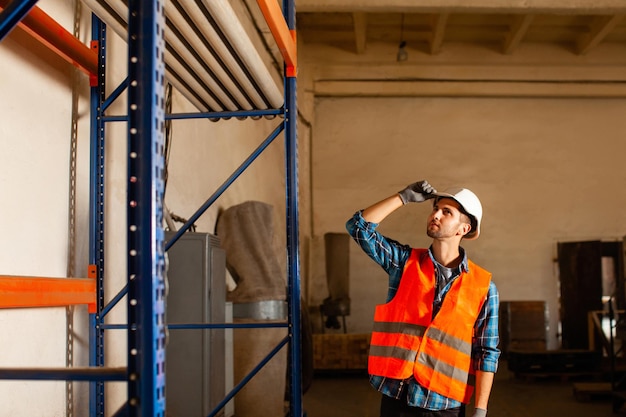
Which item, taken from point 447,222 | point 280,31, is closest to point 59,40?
point 280,31

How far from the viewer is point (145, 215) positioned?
1.66 metres

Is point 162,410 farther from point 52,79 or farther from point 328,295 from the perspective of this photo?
point 328,295

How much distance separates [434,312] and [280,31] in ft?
5.68

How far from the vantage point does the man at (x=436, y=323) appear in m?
3.07

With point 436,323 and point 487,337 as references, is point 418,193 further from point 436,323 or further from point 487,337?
point 487,337

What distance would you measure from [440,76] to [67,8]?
10.2 meters

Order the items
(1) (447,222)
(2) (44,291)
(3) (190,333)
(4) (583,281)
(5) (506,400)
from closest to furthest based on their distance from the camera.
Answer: (2) (44,291) → (1) (447,222) → (3) (190,333) → (5) (506,400) → (4) (583,281)

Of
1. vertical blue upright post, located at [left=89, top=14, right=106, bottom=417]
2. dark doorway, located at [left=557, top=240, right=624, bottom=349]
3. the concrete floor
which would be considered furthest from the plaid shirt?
dark doorway, located at [left=557, top=240, right=624, bottom=349]

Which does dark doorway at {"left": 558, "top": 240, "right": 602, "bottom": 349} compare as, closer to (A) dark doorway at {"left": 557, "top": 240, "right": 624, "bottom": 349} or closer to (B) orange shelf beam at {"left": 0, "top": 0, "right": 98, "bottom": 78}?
(A) dark doorway at {"left": 557, "top": 240, "right": 624, "bottom": 349}

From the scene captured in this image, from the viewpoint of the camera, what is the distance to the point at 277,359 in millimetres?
6133

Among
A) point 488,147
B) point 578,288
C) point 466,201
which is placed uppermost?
point 488,147

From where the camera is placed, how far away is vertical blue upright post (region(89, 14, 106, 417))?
3580mm

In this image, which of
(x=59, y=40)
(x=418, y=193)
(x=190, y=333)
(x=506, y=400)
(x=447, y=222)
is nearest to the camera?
(x=59, y=40)

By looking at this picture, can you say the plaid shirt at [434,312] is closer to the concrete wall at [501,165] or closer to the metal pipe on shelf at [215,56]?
the metal pipe on shelf at [215,56]
